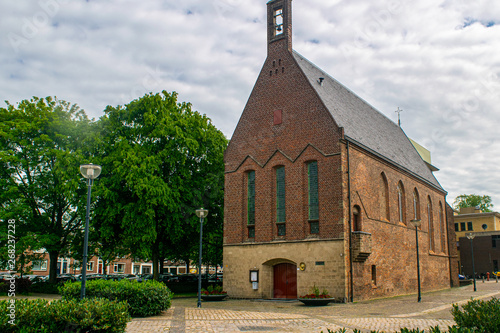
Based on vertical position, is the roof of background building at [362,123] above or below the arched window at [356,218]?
above

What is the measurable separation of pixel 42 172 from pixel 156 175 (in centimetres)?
838

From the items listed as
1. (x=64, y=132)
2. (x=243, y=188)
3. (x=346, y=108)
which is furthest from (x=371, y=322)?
(x=64, y=132)

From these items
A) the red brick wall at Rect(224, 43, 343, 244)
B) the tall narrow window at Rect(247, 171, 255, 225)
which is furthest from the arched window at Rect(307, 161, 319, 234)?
the tall narrow window at Rect(247, 171, 255, 225)

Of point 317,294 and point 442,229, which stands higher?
point 442,229

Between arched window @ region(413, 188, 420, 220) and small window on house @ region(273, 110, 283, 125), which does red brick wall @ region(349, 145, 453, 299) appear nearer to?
arched window @ region(413, 188, 420, 220)

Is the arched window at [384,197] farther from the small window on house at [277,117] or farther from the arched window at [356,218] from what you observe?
the small window on house at [277,117]

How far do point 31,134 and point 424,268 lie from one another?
32004 millimetres

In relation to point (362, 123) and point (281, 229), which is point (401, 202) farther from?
point (281, 229)

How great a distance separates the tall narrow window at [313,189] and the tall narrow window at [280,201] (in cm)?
192

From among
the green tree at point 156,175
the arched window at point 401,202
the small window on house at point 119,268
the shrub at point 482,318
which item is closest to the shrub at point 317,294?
the green tree at point 156,175

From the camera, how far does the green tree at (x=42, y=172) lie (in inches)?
1139

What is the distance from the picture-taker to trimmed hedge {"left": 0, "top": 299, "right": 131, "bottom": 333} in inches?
348

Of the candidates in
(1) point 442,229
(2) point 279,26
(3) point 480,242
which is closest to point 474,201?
(3) point 480,242

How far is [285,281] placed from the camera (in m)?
27.1
